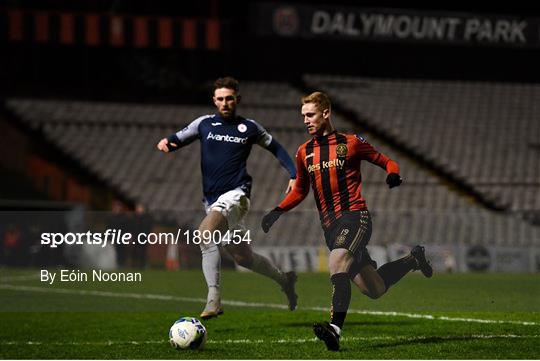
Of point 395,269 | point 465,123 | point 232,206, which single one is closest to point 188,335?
point 232,206

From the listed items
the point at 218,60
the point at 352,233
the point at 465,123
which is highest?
the point at 218,60

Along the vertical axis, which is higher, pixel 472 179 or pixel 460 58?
pixel 460 58

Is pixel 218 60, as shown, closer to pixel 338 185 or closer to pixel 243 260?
pixel 243 260

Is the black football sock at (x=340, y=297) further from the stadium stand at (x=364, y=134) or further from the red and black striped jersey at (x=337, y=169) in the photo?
the stadium stand at (x=364, y=134)

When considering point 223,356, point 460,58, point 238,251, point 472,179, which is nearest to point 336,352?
point 223,356

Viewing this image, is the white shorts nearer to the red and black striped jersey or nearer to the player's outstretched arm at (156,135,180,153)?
the player's outstretched arm at (156,135,180,153)

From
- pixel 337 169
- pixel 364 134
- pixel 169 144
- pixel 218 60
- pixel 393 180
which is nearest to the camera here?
pixel 393 180

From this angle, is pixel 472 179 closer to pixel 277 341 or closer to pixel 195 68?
pixel 195 68

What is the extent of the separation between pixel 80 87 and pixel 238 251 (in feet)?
70.7

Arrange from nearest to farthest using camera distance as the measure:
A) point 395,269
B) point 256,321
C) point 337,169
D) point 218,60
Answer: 1. point 337,169
2. point 395,269
3. point 256,321
4. point 218,60

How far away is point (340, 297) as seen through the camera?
8.69 metres

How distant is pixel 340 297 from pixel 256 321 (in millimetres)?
3299

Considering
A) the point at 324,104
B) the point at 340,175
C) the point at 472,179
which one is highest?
the point at 324,104

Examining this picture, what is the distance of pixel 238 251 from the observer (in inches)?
394
